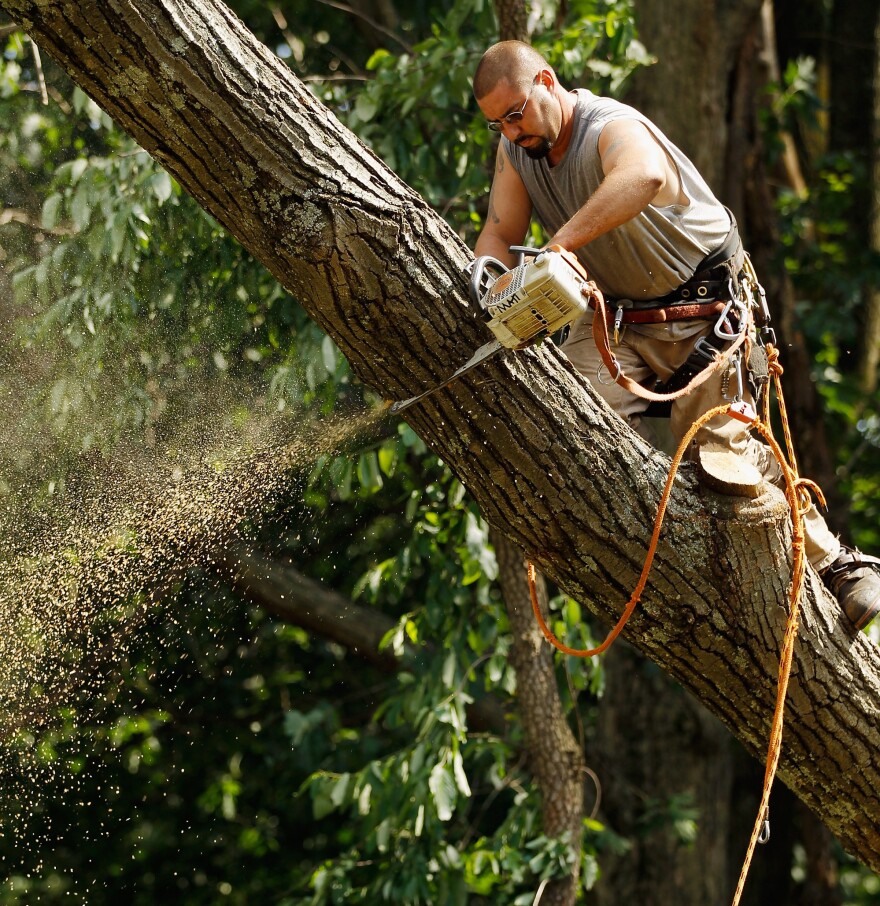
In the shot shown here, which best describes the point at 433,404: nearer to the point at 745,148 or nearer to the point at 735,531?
the point at 735,531

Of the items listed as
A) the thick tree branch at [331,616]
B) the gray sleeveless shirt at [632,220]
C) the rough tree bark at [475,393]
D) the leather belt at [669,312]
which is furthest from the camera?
the thick tree branch at [331,616]

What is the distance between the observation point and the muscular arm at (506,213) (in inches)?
123

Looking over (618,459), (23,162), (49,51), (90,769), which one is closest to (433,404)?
(618,459)

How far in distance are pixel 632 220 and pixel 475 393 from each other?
0.68m

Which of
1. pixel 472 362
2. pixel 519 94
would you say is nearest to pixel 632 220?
pixel 519 94

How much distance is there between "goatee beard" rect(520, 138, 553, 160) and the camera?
2.87 meters

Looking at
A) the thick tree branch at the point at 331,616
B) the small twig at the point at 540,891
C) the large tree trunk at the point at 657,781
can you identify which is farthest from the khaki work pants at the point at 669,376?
the large tree trunk at the point at 657,781

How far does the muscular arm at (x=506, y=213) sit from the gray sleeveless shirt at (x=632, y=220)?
61 millimetres

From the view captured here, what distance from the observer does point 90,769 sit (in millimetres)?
6773

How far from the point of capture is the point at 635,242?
2.89 metres

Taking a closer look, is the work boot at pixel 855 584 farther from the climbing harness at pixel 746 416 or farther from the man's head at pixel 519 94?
the man's head at pixel 519 94

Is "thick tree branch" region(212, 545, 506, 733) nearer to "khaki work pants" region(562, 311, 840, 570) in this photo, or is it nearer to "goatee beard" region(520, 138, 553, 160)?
"khaki work pants" region(562, 311, 840, 570)

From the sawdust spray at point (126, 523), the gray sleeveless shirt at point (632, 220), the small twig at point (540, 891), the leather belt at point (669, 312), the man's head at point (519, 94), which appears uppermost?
the man's head at point (519, 94)

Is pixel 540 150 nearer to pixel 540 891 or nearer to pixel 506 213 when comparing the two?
pixel 506 213
